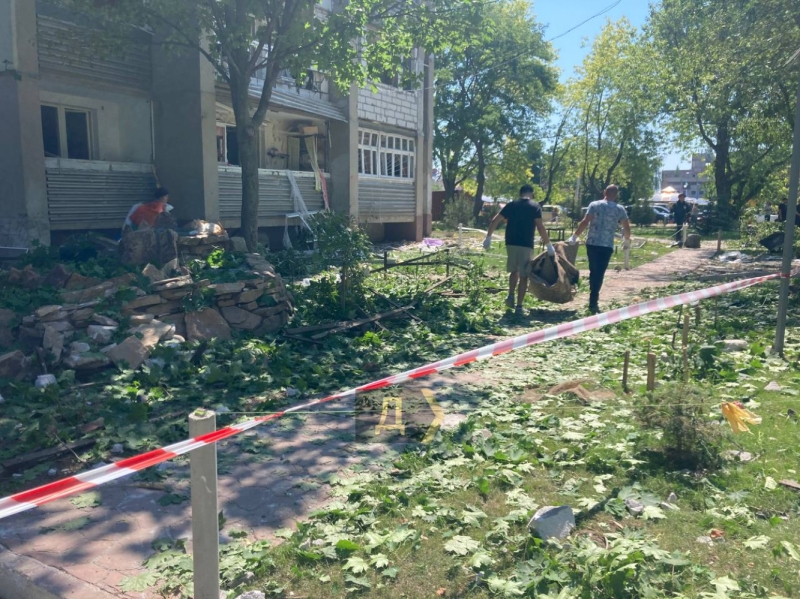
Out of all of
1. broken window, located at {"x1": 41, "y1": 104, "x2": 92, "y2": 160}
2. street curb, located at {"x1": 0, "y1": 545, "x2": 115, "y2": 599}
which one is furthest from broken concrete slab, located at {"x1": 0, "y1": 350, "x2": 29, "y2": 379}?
broken window, located at {"x1": 41, "y1": 104, "x2": 92, "y2": 160}

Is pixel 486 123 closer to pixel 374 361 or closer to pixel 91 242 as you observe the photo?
pixel 91 242

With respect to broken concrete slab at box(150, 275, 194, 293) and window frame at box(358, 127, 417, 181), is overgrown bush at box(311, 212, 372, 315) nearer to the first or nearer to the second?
broken concrete slab at box(150, 275, 194, 293)

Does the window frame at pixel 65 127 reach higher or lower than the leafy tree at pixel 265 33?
lower

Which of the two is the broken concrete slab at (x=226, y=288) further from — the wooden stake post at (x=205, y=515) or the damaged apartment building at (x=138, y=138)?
the wooden stake post at (x=205, y=515)

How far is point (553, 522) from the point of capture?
11.8 ft

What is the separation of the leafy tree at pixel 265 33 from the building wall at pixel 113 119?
5.41ft

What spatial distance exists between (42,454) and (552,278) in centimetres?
754

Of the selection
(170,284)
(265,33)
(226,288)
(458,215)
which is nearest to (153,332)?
(170,284)

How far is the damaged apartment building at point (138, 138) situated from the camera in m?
11.9

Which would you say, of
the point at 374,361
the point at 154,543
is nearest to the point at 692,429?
the point at 154,543

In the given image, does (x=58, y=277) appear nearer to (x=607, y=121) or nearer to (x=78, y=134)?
(x=78, y=134)

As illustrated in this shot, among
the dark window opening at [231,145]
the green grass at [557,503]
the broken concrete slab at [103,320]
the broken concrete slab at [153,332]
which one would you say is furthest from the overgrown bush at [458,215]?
the green grass at [557,503]

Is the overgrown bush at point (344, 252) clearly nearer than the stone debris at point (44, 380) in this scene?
No

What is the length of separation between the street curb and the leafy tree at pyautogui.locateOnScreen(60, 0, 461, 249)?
31.9 ft
